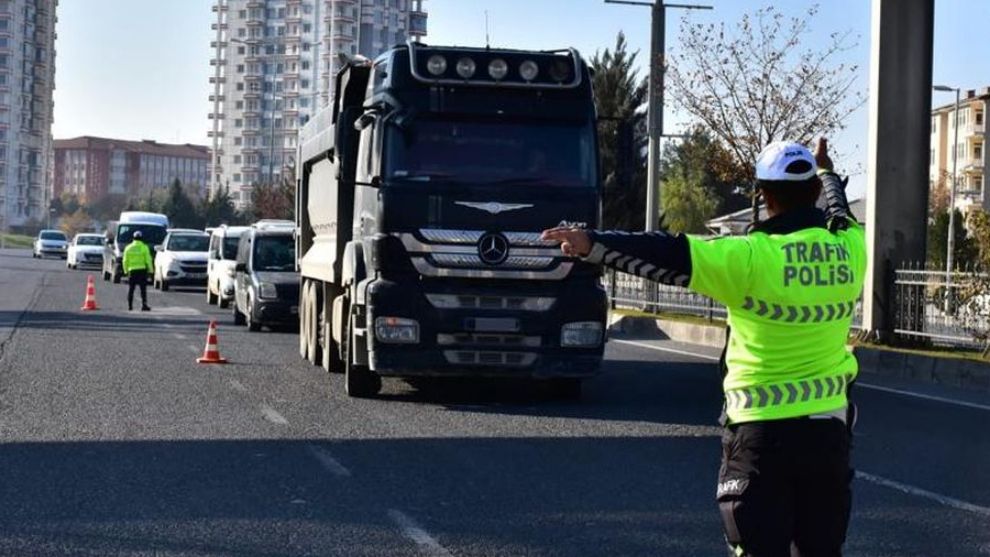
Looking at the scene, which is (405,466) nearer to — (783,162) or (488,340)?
(488,340)

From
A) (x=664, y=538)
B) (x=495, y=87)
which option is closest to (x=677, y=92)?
(x=495, y=87)

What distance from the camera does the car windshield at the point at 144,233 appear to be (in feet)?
181

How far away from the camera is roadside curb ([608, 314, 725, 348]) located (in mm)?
27016

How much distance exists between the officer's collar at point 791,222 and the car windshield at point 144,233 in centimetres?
5104

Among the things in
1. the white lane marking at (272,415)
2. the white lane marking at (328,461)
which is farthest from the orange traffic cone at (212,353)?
the white lane marking at (328,461)

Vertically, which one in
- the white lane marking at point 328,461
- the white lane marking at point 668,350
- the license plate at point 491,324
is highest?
the license plate at point 491,324

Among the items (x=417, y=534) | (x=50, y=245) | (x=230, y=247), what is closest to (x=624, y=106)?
(x=230, y=247)

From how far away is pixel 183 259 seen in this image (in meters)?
46.7

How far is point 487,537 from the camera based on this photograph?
847 centimetres

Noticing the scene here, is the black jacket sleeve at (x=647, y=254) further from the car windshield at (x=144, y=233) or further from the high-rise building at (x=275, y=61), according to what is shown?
the high-rise building at (x=275, y=61)

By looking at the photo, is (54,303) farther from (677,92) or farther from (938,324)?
(938,324)

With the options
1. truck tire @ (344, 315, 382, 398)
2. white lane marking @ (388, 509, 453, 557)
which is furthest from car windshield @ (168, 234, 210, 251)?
white lane marking @ (388, 509, 453, 557)

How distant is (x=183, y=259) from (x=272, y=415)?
3320cm

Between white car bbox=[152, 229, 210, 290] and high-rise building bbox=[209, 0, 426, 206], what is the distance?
11910 centimetres
